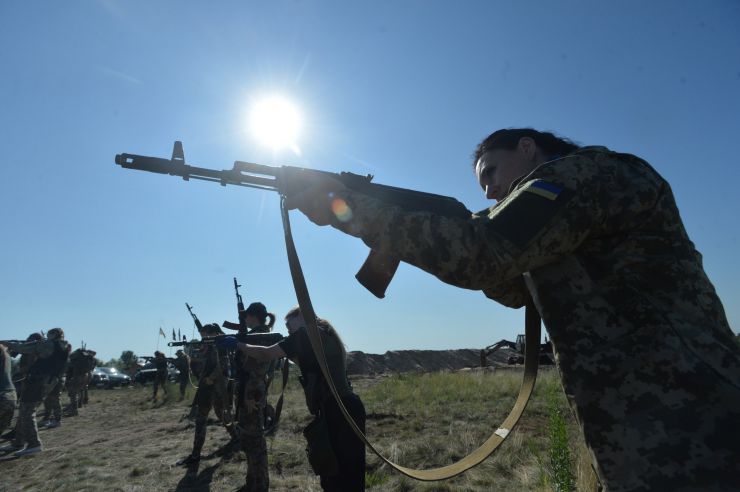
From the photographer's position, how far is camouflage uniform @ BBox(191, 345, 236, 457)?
780cm

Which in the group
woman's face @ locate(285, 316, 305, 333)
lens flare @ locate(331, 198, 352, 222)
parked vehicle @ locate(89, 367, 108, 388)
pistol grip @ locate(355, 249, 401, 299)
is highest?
lens flare @ locate(331, 198, 352, 222)

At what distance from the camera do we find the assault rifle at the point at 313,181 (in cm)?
166

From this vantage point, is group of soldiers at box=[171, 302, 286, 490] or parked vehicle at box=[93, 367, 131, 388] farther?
parked vehicle at box=[93, 367, 131, 388]

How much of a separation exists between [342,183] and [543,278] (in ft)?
2.92

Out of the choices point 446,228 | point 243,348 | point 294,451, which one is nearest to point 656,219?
point 446,228

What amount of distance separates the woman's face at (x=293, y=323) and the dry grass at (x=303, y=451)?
101 inches

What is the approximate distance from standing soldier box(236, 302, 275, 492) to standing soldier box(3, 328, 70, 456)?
19.7 feet

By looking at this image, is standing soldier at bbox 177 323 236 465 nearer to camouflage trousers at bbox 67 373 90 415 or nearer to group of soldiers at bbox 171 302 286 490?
group of soldiers at bbox 171 302 286 490

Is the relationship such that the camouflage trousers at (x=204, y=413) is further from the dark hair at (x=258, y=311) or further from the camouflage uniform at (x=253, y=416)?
the dark hair at (x=258, y=311)

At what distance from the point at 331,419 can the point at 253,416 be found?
2.45 metres

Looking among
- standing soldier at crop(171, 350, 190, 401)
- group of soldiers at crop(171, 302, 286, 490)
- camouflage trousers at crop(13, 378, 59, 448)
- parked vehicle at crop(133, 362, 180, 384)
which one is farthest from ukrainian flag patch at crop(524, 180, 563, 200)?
parked vehicle at crop(133, 362, 180, 384)

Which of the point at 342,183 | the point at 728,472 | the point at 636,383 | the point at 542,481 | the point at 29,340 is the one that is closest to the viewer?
the point at 728,472

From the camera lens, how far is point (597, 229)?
→ 4.98 feet

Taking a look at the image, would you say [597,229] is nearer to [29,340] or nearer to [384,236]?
[384,236]
